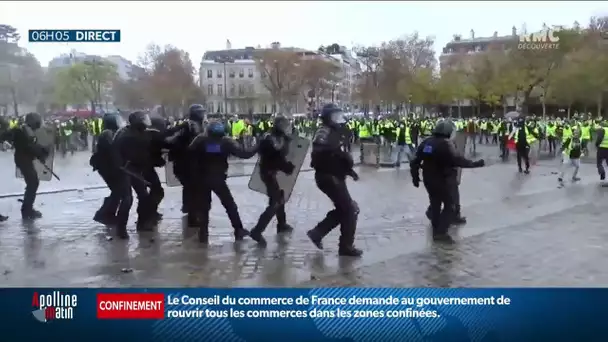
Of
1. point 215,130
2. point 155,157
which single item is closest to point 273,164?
point 215,130

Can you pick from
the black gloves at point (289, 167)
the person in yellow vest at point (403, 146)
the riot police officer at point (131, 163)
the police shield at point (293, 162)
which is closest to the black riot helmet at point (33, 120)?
the riot police officer at point (131, 163)

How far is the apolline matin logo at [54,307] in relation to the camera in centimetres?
414

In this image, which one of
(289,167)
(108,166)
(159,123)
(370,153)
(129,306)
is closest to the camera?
(129,306)

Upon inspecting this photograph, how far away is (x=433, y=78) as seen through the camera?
5.52 m

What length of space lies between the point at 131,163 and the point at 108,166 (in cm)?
57

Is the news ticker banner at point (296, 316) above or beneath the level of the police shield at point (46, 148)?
beneath

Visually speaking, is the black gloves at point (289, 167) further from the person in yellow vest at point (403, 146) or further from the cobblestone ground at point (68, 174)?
the person in yellow vest at point (403, 146)

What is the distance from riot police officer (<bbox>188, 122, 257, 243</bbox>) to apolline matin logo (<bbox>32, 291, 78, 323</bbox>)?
2.76m

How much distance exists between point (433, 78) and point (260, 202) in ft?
18.2

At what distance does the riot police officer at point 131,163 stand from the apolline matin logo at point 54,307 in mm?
2972

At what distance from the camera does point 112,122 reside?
6.86 m

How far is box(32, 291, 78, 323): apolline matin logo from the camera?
4141mm

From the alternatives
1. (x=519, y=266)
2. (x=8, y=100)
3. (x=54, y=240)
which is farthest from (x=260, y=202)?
(x=8, y=100)
